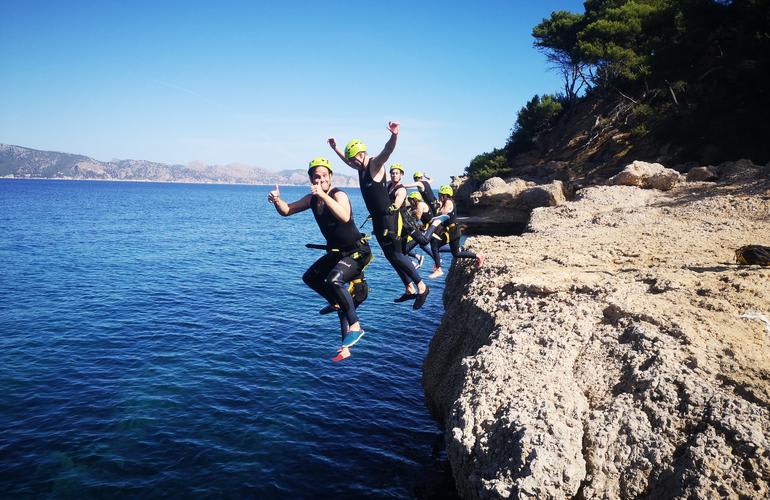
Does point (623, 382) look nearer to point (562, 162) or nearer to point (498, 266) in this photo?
point (498, 266)

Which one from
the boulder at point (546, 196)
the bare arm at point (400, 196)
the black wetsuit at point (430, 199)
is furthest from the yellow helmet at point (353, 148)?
the boulder at point (546, 196)

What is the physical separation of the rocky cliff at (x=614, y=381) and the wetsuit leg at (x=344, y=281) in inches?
→ 95.1

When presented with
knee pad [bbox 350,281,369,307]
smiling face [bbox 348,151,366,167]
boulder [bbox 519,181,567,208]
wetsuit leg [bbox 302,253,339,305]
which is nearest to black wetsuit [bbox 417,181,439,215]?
knee pad [bbox 350,281,369,307]

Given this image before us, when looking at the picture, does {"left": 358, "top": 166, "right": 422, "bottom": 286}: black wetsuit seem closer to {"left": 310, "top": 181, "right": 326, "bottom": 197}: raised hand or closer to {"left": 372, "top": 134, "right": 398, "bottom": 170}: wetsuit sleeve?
{"left": 372, "top": 134, "right": 398, "bottom": 170}: wetsuit sleeve

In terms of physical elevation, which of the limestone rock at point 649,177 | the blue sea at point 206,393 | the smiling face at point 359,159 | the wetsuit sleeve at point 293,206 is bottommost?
the blue sea at point 206,393

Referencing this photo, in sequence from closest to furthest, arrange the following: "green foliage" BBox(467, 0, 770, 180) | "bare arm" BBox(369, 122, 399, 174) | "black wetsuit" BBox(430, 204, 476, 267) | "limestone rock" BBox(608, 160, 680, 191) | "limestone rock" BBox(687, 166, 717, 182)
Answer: "bare arm" BBox(369, 122, 399, 174), "black wetsuit" BBox(430, 204, 476, 267), "limestone rock" BBox(608, 160, 680, 191), "limestone rock" BBox(687, 166, 717, 182), "green foliage" BBox(467, 0, 770, 180)

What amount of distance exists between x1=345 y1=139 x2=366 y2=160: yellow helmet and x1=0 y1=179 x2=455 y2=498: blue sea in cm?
705

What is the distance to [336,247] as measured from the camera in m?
8.41

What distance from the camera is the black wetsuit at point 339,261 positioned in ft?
26.9

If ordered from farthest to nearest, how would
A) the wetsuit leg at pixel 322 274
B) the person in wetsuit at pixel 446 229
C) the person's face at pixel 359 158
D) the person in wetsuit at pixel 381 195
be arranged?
the person in wetsuit at pixel 446 229 → the wetsuit leg at pixel 322 274 → the person's face at pixel 359 158 → the person in wetsuit at pixel 381 195

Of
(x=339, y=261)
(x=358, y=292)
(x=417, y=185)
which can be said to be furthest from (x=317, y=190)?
(x=417, y=185)

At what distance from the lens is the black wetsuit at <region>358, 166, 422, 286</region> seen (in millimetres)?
8508

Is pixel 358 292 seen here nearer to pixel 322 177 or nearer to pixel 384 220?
pixel 384 220

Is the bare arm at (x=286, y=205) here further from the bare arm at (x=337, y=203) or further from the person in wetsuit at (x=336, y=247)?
the bare arm at (x=337, y=203)
